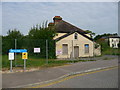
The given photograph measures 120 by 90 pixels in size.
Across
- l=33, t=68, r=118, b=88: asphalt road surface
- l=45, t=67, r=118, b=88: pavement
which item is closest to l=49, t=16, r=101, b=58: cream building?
l=45, t=67, r=118, b=88: pavement

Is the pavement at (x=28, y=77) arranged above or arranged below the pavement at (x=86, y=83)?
above

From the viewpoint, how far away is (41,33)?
17750mm

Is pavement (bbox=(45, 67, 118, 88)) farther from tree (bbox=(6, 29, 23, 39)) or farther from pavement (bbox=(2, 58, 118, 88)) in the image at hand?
tree (bbox=(6, 29, 23, 39))

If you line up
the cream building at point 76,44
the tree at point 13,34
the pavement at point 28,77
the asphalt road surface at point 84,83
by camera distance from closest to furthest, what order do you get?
the asphalt road surface at point 84,83 < the pavement at point 28,77 < the cream building at point 76,44 < the tree at point 13,34

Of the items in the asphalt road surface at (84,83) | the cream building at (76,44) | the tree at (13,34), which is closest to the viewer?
the asphalt road surface at (84,83)

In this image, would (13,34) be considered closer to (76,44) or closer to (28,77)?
(76,44)

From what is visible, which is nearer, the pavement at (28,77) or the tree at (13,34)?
the pavement at (28,77)

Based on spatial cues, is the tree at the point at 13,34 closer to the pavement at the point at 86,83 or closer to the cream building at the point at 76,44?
the cream building at the point at 76,44

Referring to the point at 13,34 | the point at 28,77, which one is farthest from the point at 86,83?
the point at 13,34

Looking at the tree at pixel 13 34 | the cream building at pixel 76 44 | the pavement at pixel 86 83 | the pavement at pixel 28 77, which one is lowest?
the pavement at pixel 86 83

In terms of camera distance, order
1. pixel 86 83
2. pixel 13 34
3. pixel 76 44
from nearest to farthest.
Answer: pixel 86 83 < pixel 76 44 < pixel 13 34

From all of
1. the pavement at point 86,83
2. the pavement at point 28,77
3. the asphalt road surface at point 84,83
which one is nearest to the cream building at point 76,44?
the pavement at point 28,77

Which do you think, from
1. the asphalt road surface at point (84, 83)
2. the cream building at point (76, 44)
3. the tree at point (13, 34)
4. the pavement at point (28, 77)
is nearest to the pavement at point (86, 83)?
the asphalt road surface at point (84, 83)

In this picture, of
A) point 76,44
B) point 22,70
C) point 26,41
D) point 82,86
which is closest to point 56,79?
point 82,86
